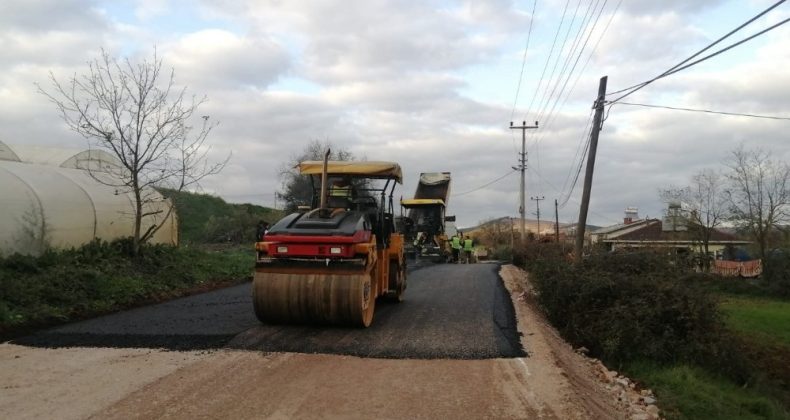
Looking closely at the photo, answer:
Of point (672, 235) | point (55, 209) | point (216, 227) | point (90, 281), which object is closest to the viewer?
point (90, 281)

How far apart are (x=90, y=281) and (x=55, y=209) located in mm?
2414

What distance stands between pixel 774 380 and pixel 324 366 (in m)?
11.7

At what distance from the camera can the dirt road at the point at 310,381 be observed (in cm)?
579

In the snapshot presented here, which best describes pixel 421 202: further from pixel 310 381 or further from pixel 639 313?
pixel 310 381

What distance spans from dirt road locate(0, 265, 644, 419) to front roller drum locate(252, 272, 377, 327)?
25 cm

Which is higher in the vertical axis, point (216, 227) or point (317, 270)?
point (216, 227)

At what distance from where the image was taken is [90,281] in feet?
38.7

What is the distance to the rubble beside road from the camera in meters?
6.41

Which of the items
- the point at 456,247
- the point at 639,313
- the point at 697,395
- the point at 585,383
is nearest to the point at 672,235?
the point at 456,247

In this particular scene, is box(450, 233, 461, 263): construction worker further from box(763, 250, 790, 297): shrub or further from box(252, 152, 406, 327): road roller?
box(252, 152, 406, 327): road roller

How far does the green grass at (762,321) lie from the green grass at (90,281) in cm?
1395

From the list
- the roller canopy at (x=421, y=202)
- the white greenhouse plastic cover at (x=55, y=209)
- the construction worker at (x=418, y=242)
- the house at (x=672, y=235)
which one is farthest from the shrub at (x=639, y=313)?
the house at (x=672, y=235)

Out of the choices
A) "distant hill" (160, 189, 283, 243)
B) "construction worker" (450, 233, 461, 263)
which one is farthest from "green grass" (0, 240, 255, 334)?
"construction worker" (450, 233, 461, 263)

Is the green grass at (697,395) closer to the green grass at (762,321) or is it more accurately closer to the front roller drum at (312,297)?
the front roller drum at (312,297)
